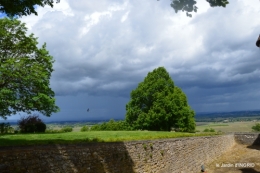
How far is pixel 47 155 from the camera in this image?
8.45 m

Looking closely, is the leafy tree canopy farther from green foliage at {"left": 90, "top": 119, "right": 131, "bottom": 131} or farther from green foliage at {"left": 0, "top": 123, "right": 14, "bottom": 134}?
green foliage at {"left": 90, "top": 119, "right": 131, "bottom": 131}

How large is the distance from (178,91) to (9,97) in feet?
82.4

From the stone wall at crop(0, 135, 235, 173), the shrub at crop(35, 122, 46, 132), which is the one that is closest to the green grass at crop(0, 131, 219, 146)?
the stone wall at crop(0, 135, 235, 173)

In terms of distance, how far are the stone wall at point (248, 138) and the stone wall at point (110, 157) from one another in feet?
39.9

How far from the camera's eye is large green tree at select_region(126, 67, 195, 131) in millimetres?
35344

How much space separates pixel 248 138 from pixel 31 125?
2404 cm

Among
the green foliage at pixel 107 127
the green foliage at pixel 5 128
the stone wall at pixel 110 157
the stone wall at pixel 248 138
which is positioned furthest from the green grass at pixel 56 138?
the stone wall at pixel 248 138

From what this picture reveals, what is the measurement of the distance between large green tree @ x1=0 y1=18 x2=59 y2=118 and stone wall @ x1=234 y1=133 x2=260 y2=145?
2185cm

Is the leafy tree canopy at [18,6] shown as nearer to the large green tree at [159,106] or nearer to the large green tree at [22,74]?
the large green tree at [22,74]

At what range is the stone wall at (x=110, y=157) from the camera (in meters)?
7.69

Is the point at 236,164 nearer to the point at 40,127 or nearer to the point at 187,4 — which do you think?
the point at 40,127

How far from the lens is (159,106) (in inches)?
1404

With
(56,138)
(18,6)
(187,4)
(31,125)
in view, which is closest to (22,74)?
(31,125)

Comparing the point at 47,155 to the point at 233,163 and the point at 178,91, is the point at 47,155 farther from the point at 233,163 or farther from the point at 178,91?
the point at 178,91
